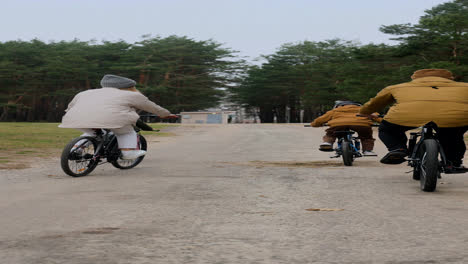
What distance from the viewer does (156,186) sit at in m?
7.17

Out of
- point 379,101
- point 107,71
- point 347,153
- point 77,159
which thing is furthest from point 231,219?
point 107,71

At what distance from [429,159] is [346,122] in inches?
164

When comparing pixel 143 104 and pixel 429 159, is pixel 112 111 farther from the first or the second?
pixel 429 159

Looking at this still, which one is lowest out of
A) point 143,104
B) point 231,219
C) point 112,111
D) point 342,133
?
point 231,219

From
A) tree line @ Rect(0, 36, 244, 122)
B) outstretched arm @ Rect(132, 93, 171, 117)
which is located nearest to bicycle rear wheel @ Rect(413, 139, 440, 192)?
outstretched arm @ Rect(132, 93, 171, 117)

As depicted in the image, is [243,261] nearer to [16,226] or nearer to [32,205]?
[16,226]

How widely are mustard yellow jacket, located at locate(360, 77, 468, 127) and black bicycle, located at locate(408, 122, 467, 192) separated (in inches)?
5.4

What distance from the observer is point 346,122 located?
10539 mm

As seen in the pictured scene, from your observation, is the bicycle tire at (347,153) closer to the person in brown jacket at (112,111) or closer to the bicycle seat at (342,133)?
the bicycle seat at (342,133)

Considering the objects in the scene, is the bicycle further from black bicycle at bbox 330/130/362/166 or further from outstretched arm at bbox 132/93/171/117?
outstretched arm at bbox 132/93/171/117

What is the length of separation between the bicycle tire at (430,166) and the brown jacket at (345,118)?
3902 mm

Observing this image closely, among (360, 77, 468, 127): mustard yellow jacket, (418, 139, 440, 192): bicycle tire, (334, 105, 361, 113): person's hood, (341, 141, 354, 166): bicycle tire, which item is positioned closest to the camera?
(418, 139, 440, 192): bicycle tire

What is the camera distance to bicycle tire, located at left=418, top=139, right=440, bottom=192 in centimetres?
641

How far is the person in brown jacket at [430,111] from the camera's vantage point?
678cm
